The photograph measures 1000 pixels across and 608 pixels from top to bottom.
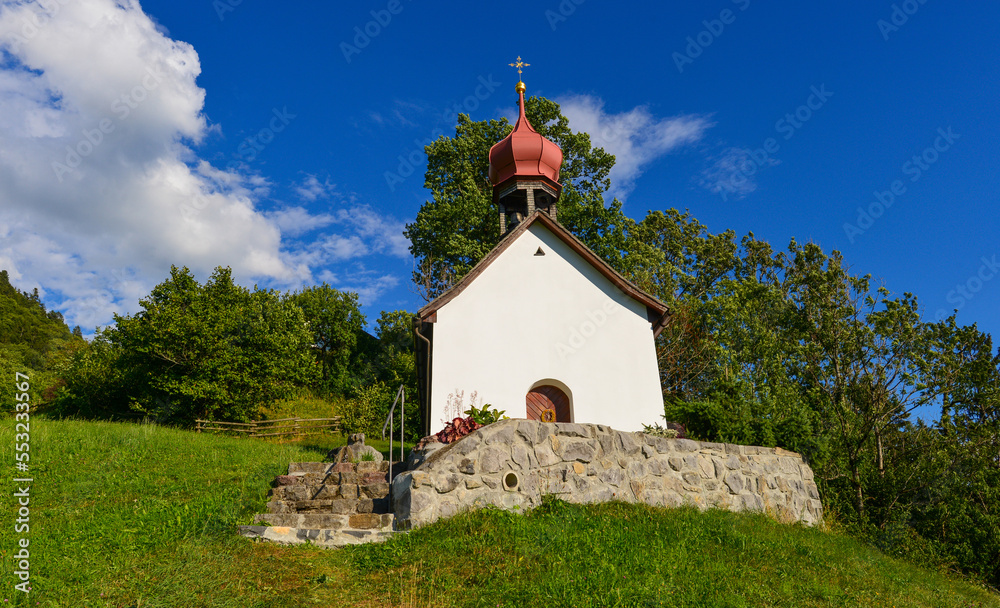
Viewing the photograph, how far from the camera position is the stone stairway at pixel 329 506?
6.79 m

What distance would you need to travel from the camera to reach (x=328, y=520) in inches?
294

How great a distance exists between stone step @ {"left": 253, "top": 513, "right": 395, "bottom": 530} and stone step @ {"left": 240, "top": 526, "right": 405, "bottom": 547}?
1.21ft

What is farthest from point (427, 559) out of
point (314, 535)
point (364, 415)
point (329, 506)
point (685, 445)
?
point (364, 415)

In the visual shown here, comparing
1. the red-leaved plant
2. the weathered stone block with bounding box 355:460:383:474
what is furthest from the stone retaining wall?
the weathered stone block with bounding box 355:460:383:474

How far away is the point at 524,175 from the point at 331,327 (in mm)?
25266

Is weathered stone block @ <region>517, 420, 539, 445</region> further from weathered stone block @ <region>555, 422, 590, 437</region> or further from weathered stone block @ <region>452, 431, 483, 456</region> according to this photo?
weathered stone block @ <region>452, 431, 483, 456</region>

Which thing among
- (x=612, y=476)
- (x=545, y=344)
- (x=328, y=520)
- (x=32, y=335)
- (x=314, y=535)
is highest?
(x=32, y=335)

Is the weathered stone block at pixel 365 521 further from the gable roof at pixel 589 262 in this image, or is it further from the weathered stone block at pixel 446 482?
the gable roof at pixel 589 262

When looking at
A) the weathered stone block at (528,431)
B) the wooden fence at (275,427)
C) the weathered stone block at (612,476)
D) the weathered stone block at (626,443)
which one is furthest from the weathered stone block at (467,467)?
the wooden fence at (275,427)

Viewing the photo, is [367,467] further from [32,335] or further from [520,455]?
[32,335]

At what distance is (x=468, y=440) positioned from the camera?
7684mm

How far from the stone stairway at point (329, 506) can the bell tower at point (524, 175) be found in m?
9.56

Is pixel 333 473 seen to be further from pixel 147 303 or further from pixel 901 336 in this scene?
pixel 147 303

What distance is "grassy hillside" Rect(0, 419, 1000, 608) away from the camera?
503 centimetres
